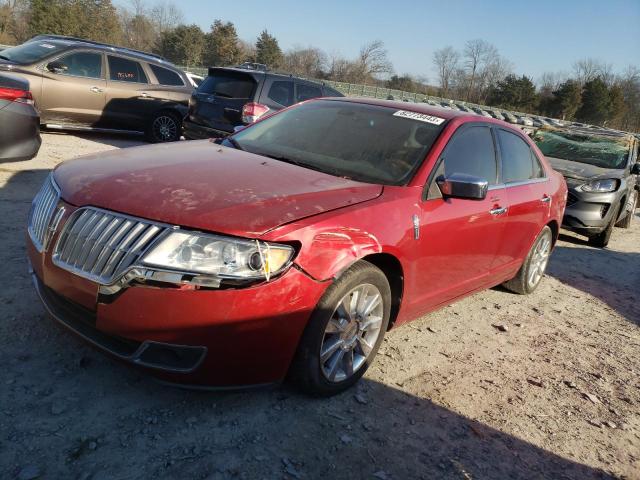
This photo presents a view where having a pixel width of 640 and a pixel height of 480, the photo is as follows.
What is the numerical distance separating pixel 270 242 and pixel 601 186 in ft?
23.6

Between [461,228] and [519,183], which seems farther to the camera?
[519,183]

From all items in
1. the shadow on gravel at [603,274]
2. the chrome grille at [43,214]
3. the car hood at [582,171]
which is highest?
the chrome grille at [43,214]

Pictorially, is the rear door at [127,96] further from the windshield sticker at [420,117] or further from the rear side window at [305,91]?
the windshield sticker at [420,117]

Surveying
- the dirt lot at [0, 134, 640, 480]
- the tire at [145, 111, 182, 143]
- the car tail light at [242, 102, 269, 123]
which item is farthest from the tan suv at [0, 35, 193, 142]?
the dirt lot at [0, 134, 640, 480]

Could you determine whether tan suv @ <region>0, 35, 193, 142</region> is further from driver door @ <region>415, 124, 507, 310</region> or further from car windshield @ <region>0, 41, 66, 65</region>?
driver door @ <region>415, 124, 507, 310</region>

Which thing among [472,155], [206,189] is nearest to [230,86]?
[472,155]

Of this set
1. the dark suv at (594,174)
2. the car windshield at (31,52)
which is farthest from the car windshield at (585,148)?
the car windshield at (31,52)

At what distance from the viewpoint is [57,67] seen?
933 cm

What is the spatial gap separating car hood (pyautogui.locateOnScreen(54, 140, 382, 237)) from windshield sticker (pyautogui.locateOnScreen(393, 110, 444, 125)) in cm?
95

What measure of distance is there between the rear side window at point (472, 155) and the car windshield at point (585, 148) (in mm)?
5478

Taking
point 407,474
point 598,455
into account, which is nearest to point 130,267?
point 407,474

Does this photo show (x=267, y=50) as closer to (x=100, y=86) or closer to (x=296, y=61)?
(x=296, y=61)

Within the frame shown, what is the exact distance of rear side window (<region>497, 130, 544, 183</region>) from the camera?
4375 millimetres

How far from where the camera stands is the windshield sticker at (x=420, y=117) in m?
3.77
